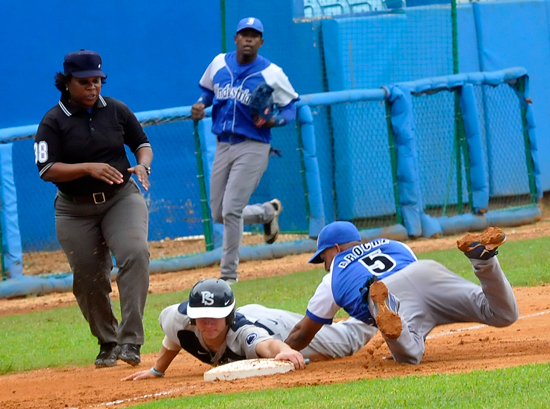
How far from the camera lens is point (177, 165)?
579 inches

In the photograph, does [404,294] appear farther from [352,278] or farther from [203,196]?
[203,196]

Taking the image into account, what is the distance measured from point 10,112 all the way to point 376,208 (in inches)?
228

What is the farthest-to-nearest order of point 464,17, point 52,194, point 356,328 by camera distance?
point 464,17 < point 52,194 < point 356,328

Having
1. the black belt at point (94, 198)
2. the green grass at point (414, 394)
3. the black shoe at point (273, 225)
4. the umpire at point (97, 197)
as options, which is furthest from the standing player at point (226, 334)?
the black shoe at point (273, 225)

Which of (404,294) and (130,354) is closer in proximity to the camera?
(404,294)

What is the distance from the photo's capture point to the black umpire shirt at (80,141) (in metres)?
6.52

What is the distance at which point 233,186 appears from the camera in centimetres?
992

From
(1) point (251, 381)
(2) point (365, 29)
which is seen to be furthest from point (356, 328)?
(2) point (365, 29)

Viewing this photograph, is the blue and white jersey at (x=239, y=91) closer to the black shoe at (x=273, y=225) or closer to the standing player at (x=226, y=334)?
the black shoe at (x=273, y=225)

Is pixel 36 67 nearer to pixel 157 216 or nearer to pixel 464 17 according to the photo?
pixel 157 216

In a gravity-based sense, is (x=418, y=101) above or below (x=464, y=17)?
below

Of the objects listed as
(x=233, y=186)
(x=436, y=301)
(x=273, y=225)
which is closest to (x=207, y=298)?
(x=436, y=301)

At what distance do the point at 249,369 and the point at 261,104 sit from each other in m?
4.82

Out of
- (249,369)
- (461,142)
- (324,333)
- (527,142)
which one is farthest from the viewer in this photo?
(527,142)
